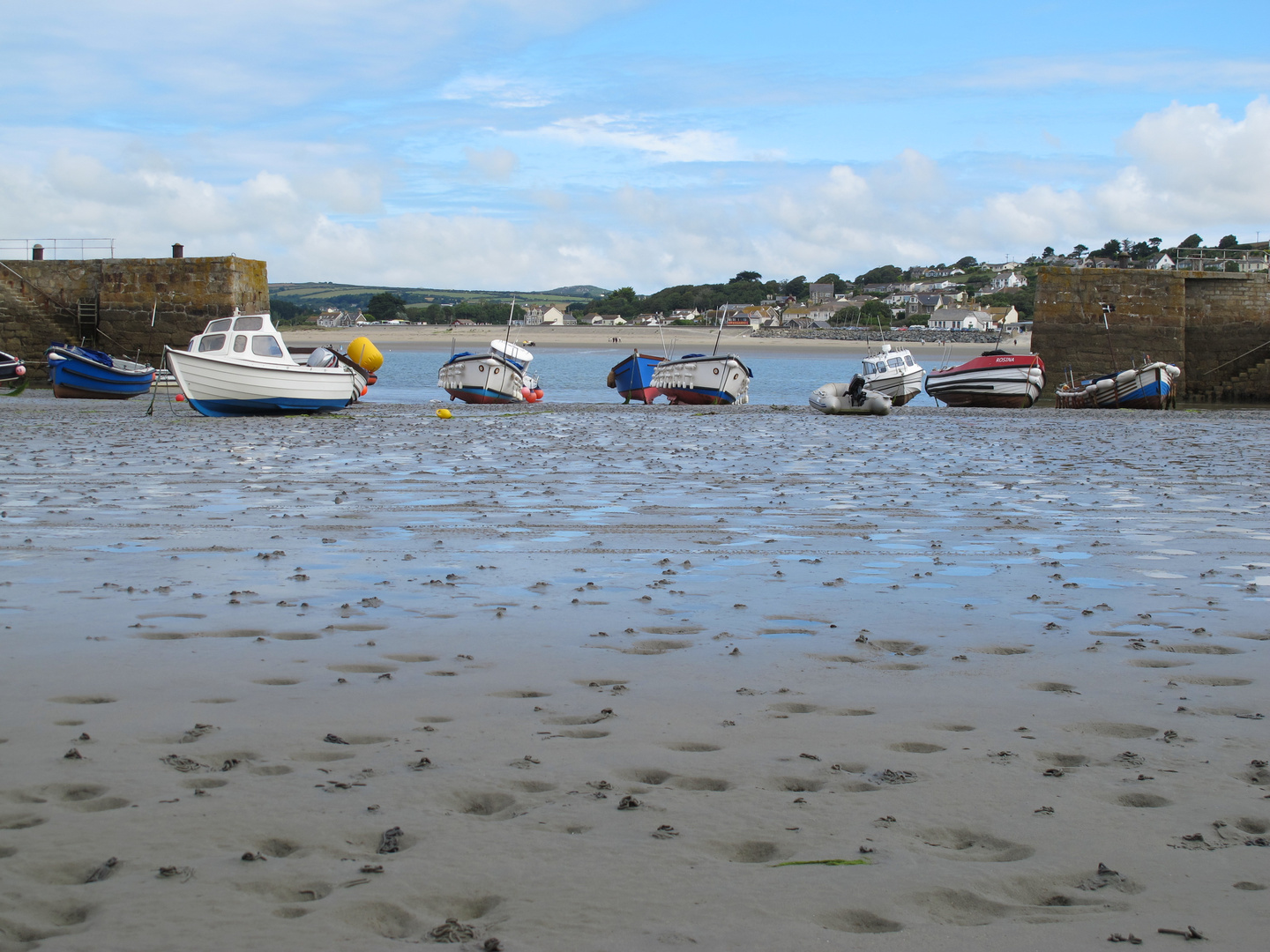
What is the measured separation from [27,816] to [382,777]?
93 centimetres

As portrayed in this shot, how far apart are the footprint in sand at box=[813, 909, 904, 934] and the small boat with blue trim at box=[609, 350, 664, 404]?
1303 inches

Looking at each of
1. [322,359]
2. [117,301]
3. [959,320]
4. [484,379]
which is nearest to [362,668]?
[322,359]

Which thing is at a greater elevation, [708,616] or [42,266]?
[42,266]

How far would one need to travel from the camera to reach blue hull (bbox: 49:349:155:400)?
29.3 meters

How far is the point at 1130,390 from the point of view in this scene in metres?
29.7

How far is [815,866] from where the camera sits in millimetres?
2688

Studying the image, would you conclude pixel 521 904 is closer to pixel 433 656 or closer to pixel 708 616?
pixel 433 656

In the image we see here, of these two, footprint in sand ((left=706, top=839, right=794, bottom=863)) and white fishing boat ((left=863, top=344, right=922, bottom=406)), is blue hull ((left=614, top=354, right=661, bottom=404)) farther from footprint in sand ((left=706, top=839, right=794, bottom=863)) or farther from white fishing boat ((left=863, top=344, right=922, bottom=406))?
footprint in sand ((left=706, top=839, right=794, bottom=863))

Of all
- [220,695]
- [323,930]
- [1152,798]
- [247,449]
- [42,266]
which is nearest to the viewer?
[323,930]

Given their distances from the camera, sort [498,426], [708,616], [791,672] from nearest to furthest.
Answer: [791,672] < [708,616] < [498,426]

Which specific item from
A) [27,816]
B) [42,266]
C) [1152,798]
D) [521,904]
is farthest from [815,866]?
[42,266]

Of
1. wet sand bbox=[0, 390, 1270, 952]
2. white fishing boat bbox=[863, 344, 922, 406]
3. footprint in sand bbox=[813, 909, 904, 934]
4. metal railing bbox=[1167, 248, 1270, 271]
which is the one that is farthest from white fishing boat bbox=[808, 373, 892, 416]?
footprint in sand bbox=[813, 909, 904, 934]

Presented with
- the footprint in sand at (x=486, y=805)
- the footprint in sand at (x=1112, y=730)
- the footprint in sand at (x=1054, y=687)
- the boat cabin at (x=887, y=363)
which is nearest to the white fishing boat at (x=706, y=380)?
the boat cabin at (x=887, y=363)

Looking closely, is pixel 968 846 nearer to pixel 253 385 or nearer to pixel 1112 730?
pixel 1112 730
